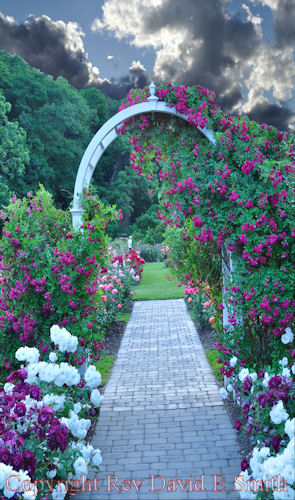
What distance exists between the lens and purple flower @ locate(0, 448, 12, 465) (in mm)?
2516

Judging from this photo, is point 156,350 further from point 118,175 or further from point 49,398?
point 118,175

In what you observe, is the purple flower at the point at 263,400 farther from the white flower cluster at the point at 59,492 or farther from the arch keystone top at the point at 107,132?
the arch keystone top at the point at 107,132

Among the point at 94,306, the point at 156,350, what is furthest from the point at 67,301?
the point at 156,350

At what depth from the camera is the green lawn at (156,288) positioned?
1277 cm

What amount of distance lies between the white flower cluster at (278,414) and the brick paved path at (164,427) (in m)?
0.68

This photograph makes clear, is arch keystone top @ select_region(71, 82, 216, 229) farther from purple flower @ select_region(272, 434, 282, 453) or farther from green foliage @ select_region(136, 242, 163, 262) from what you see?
green foliage @ select_region(136, 242, 163, 262)

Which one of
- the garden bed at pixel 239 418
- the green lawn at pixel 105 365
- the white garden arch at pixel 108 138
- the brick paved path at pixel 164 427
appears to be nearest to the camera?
the brick paved path at pixel 164 427

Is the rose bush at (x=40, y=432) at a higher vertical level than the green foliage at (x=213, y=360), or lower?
higher

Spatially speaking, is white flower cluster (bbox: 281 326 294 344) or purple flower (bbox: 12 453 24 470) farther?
white flower cluster (bbox: 281 326 294 344)

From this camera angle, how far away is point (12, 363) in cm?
445

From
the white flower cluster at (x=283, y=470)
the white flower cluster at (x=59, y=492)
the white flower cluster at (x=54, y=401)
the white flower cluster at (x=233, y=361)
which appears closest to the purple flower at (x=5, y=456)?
the white flower cluster at (x=59, y=492)

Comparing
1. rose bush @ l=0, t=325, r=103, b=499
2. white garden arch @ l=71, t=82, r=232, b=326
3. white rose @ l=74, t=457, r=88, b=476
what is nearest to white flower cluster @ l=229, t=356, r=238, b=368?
white garden arch @ l=71, t=82, r=232, b=326

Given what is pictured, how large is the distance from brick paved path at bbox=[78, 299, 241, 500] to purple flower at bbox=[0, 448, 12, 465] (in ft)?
2.99

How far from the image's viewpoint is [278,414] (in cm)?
284
